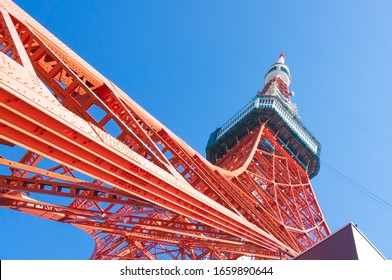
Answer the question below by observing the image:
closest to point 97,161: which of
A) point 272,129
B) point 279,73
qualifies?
point 272,129

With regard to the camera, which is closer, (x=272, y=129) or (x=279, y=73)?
(x=272, y=129)

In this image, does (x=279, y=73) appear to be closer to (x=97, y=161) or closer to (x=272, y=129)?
(x=272, y=129)

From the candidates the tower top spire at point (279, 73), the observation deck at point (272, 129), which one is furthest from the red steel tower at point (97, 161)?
the tower top spire at point (279, 73)

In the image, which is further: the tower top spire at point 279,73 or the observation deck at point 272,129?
the tower top spire at point 279,73

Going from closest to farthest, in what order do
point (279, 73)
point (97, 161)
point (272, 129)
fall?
1. point (97, 161)
2. point (272, 129)
3. point (279, 73)

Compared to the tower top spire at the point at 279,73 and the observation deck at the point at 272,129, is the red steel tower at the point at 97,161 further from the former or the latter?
the tower top spire at the point at 279,73

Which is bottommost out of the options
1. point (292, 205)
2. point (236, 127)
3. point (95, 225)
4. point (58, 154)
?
point (58, 154)

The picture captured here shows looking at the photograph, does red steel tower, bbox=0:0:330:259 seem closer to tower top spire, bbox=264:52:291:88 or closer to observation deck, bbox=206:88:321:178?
observation deck, bbox=206:88:321:178

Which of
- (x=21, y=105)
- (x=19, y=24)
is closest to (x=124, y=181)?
(x=21, y=105)

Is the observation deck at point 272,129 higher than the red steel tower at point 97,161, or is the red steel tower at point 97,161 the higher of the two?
the observation deck at point 272,129

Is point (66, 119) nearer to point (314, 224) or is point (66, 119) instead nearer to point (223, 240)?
point (223, 240)

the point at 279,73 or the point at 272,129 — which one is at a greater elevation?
the point at 279,73
